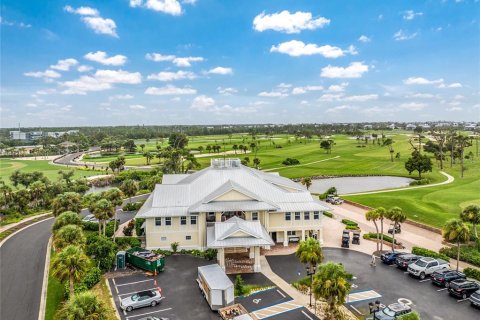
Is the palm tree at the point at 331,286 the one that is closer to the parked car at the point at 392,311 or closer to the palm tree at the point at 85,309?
the parked car at the point at 392,311

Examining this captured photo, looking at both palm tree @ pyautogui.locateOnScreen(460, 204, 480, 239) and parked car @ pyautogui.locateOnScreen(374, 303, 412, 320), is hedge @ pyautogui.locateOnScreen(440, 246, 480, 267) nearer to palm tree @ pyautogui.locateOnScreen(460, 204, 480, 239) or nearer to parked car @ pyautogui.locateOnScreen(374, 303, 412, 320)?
palm tree @ pyautogui.locateOnScreen(460, 204, 480, 239)

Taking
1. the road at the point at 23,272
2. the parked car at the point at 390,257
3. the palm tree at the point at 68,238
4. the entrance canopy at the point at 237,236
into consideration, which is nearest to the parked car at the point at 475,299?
the parked car at the point at 390,257

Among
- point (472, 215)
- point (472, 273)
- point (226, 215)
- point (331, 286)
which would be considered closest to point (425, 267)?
point (472, 273)

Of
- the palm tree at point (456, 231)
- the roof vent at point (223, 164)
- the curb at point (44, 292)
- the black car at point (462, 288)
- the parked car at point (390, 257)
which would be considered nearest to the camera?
the curb at point (44, 292)

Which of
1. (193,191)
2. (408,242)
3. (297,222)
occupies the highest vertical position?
(193,191)

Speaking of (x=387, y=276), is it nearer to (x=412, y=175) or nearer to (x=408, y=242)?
(x=408, y=242)

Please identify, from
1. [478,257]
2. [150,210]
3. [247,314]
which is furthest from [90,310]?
[478,257]
